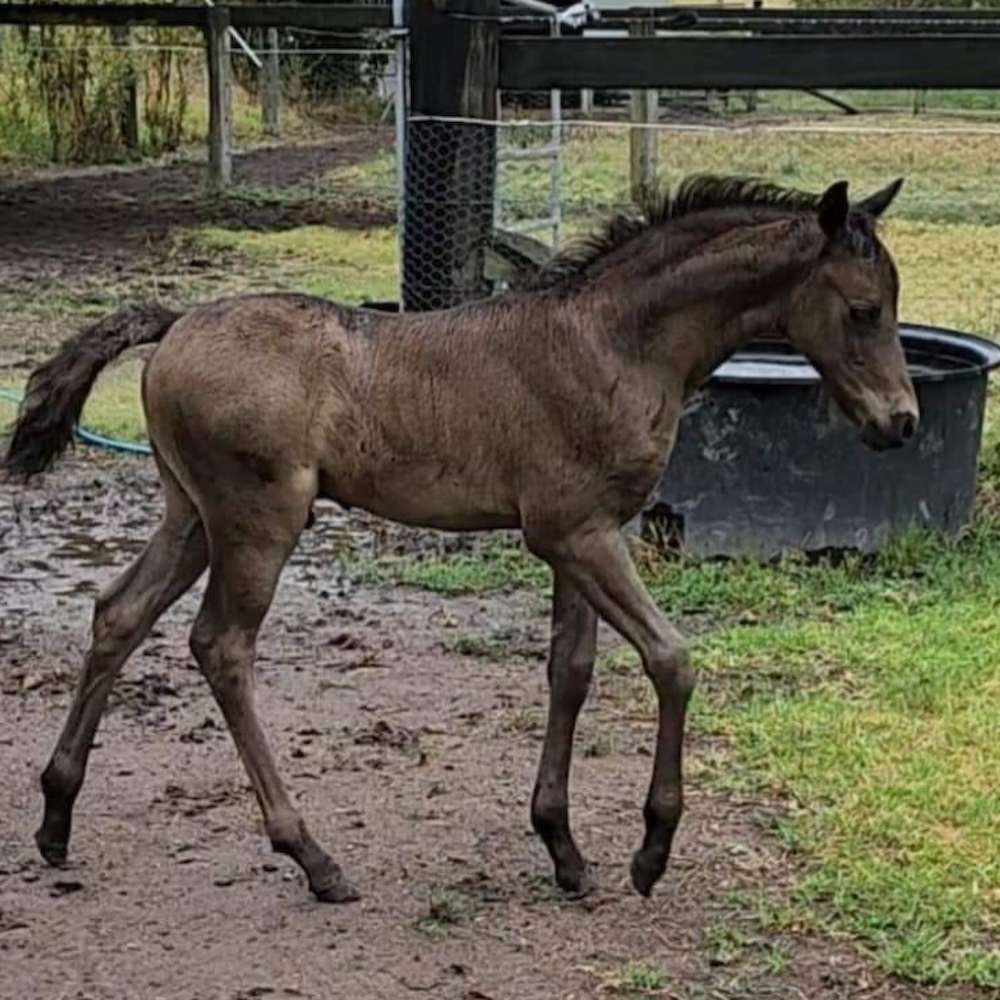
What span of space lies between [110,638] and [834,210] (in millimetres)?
1824

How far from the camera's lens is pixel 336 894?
4.10 metres

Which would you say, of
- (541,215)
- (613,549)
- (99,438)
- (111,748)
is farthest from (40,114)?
(613,549)

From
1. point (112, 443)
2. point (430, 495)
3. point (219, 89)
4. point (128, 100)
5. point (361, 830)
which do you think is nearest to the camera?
point (430, 495)

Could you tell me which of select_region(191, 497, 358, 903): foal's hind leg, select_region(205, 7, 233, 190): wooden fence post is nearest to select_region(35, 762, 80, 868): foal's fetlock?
select_region(191, 497, 358, 903): foal's hind leg

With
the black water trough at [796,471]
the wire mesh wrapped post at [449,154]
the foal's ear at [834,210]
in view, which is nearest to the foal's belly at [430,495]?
the foal's ear at [834,210]

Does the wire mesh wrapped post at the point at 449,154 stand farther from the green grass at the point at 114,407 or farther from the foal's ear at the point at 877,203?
the foal's ear at the point at 877,203

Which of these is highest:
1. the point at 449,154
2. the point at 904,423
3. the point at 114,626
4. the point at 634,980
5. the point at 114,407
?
the point at 449,154

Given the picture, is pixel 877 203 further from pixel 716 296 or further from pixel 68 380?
pixel 68 380

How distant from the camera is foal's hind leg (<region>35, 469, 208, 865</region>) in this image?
4.30m

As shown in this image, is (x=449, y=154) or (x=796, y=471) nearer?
(x=796, y=471)

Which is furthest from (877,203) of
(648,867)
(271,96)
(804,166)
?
(271,96)

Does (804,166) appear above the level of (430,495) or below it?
below

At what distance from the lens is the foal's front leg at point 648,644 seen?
391cm

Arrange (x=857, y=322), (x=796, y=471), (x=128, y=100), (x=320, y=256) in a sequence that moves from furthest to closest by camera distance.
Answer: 1. (x=128, y=100)
2. (x=320, y=256)
3. (x=796, y=471)
4. (x=857, y=322)
